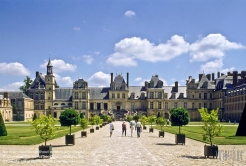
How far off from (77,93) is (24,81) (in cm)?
1869

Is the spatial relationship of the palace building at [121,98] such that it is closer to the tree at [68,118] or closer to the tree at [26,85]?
the tree at [26,85]

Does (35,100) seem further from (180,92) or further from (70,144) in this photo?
(70,144)

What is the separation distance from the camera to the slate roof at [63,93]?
91838 millimetres

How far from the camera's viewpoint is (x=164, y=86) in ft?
310

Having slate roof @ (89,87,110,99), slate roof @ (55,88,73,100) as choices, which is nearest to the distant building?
slate roof @ (55,88,73,100)

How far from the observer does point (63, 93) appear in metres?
92.4

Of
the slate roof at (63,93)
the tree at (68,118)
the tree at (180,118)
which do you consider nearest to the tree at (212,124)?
the tree at (180,118)

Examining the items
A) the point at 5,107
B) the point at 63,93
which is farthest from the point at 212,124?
the point at 63,93

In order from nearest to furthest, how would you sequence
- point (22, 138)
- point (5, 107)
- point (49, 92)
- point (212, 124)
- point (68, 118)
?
point (212, 124), point (68, 118), point (22, 138), point (5, 107), point (49, 92)

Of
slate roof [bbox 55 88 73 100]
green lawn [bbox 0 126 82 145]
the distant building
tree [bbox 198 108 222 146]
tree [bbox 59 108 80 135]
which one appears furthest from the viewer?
slate roof [bbox 55 88 73 100]

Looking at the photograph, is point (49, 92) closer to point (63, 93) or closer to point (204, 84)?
point (63, 93)

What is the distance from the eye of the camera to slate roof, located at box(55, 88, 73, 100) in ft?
301

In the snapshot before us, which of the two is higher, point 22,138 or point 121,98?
point 121,98

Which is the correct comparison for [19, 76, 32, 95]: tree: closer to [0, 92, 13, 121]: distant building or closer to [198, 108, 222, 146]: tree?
[0, 92, 13, 121]: distant building
